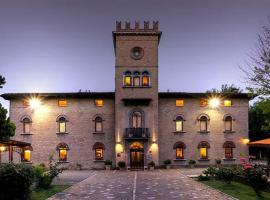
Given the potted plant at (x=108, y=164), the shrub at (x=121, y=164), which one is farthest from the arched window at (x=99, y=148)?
the shrub at (x=121, y=164)

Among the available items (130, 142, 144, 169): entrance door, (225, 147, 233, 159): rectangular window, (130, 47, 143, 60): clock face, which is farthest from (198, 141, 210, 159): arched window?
(130, 47, 143, 60): clock face

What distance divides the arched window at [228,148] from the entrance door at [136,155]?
10230 mm

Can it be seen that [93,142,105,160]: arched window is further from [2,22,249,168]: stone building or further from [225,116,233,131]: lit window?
[225,116,233,131]: lit window

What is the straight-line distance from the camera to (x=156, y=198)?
61.9ft

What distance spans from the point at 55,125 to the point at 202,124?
57.5 feet

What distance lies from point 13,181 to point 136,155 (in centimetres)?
2765

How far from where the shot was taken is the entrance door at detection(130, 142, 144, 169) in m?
42.3

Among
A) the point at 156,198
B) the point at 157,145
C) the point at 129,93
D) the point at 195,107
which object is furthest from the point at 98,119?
the point at 156,198

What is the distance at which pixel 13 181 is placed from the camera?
15.4 m

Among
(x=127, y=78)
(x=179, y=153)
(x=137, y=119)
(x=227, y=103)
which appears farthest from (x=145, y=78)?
(x=227, y=103)

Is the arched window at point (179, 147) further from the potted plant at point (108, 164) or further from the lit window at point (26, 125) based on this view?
the lit window at point (26, 125)

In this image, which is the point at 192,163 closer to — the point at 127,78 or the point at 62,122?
the point at 127,78

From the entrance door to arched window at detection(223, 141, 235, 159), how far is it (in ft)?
33.6

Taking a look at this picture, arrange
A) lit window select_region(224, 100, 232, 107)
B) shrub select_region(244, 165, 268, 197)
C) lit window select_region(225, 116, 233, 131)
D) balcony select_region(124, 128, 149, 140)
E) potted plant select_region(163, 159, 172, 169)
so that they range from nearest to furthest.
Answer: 1. shrub select_region(244, 165, 268, 197)
2. balcony select_region(124, 128, 149, 140)
3. potted plant select_region(163, 159, 172, 169)
4. lit window select_region(225, 116, 233, 131)
5. lit window select_region(224, 100, 232, 107)
